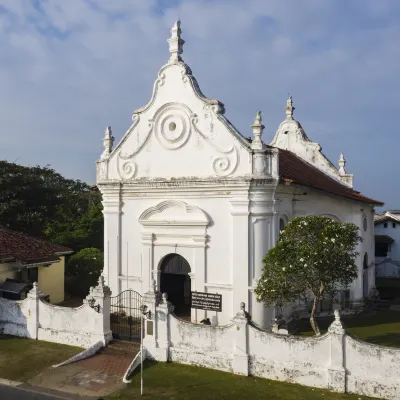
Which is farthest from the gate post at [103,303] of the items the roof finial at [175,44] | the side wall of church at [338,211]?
the roof finial at [175,44]

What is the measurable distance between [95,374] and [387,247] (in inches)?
1216

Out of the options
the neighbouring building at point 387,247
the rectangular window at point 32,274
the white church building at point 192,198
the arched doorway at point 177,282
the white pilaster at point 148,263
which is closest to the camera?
the white church building at point 192,198

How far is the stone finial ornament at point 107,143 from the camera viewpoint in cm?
1931

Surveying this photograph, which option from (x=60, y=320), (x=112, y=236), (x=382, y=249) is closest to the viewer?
(x=60, y=320)

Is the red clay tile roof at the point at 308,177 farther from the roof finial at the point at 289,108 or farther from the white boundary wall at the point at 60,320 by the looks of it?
the white boundary wall at the point at 60,320

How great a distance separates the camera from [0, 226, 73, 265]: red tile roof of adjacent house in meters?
19.6

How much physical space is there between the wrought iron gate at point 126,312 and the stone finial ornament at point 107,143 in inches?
227

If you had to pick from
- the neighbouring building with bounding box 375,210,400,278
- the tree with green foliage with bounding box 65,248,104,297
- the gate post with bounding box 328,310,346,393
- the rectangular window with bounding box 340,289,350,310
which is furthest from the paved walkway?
the neighbouring building with bounding box 375,210,400,278

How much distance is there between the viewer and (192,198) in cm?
1738

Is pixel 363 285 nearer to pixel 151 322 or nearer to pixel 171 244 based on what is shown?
pixel 171 244

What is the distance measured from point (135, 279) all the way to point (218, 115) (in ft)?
23.9

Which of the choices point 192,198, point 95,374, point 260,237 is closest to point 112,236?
point 192,198

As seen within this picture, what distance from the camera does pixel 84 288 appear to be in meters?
24.1

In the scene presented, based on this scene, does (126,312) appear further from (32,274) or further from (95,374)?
(32,274)
